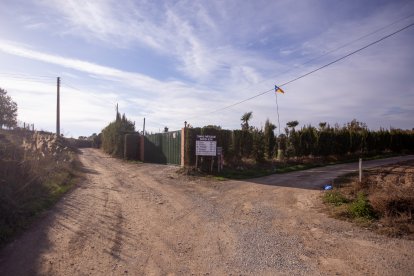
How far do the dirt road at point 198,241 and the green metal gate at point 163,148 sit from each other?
10.2 meters

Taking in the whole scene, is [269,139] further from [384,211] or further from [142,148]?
[384,211]

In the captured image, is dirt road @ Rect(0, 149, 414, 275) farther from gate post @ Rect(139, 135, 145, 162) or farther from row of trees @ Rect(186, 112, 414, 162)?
gate post @ Rect(139, 135, 145, 162)

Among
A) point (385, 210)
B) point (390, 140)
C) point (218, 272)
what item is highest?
point (390, 140)

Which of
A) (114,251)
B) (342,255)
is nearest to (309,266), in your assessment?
(342,255)

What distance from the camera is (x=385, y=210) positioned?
7902 mm

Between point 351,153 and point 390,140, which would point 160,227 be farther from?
point 390,140

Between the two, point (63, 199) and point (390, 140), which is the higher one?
point (390, 140)

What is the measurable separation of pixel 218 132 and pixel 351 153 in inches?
558

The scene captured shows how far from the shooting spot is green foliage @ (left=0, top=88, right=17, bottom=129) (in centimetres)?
4281

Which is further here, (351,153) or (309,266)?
(351,153)

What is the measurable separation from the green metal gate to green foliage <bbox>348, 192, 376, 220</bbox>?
13.5 metres

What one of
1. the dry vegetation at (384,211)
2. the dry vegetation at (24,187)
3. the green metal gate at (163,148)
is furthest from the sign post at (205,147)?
the dry vegetation at (384,211)

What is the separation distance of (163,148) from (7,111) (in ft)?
99.1

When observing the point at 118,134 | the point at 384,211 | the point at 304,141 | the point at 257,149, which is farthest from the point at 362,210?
the point at 118,134
